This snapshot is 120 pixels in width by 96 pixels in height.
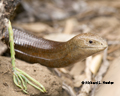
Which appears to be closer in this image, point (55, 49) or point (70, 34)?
→ point (55, 49)

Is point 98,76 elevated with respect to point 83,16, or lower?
lower

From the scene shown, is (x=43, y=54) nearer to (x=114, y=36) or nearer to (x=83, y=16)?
(x=114, y=36)

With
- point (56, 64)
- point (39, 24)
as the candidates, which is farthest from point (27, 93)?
point (39, 24)
